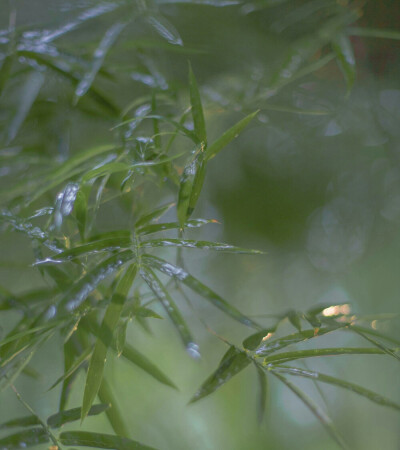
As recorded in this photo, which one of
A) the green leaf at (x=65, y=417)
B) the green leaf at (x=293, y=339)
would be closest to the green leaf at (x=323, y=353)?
the green leaf at (x=293, y=339)

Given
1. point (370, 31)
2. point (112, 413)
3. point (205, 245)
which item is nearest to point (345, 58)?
point (370, 31)

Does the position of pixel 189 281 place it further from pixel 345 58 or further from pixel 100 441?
pixel 345 58

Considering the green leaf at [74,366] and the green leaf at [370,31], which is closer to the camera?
the green leaf at [74,366]

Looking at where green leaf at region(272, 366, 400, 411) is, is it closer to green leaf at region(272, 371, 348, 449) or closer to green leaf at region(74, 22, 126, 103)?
green leaf at region(272, 371, 348, 449)

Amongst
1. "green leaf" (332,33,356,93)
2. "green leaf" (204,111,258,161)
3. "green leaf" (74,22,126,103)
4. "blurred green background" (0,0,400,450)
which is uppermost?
"green leaf" (74,22,126,103)

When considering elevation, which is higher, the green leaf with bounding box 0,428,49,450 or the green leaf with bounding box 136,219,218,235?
the green leaf with bounding box 136,219,218,235

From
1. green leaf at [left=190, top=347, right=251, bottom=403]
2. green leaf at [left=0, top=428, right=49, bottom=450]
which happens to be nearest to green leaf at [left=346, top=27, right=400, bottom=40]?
green leaf at [left=190, top=347, right=251, bottom=403]

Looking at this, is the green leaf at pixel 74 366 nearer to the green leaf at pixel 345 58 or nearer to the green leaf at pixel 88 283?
the green leaf at pixel 88 283
